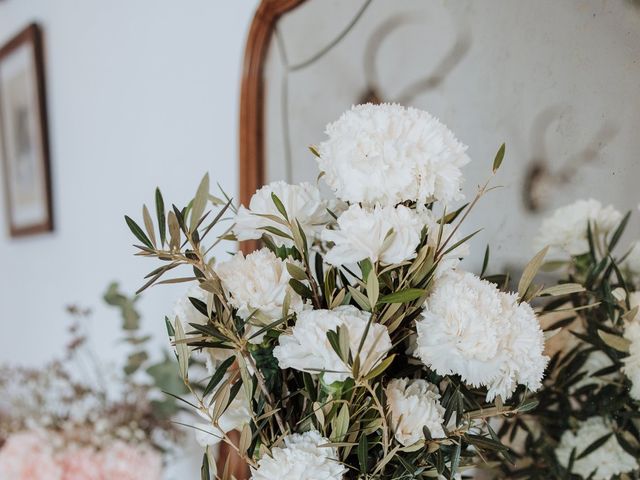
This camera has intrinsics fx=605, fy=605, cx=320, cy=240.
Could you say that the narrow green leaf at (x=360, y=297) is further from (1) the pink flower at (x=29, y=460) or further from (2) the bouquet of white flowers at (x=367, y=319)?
(1) the pink flower at (x=29, y=460)

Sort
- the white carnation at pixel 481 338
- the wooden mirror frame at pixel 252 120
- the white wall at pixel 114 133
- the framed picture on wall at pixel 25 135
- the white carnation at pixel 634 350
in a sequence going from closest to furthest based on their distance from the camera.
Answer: the white carnation at pixel 481 338 → the white carnation at pixel 634 350 → the wooden mirror frame at pixel 252 120 → the white wall at pixel 114 133 → the framed picture on wall at pixel 25 135

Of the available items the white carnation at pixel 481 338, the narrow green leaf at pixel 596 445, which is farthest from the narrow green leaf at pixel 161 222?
the narrow green leaf at pixel 596 445

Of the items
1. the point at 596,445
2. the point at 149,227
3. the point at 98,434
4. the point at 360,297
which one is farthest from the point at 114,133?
the point at 596,445

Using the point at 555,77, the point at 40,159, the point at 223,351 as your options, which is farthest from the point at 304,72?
the point at 40,159

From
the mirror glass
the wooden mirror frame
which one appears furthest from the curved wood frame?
the mirror glass

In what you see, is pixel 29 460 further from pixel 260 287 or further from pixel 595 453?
pixel 595 453

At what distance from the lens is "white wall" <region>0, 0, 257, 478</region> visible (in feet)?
3.79

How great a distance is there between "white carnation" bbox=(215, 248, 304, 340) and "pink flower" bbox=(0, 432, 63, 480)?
2.21 feet

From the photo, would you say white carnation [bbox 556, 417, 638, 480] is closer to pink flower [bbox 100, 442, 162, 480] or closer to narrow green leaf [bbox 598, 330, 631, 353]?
narrow green leaf [bbox 598, 330, 631, 353]

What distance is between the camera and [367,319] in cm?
49

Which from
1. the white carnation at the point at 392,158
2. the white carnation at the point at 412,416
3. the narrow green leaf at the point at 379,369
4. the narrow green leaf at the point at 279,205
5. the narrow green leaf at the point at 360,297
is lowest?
the white carnation at the point at 412,416

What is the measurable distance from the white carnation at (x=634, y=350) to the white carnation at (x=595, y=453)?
0.06 m

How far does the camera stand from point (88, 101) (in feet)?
4.97

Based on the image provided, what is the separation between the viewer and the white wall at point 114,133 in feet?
3.79
